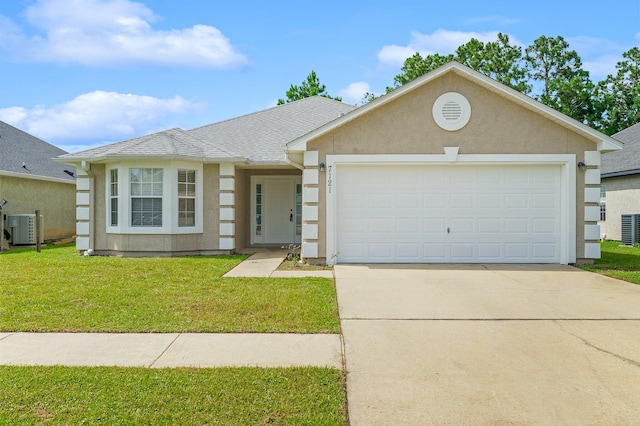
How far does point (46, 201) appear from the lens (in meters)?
19.6

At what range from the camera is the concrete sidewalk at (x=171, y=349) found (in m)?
4.66

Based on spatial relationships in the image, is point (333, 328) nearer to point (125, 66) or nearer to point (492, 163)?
point (492, 163)

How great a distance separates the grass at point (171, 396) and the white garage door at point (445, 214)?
739 centimetres

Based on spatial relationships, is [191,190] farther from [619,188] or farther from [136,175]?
[619,188]

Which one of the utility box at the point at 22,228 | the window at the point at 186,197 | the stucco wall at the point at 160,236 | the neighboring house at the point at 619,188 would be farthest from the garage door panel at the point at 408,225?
the utility box at the point at 22,228

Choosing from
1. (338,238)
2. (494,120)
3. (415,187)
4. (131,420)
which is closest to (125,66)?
(338,238)

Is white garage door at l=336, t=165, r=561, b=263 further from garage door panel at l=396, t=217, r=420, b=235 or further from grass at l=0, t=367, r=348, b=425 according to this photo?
grass at l=0, t=367, r=348, b=425

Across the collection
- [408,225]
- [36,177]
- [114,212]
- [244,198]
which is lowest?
[408,225]

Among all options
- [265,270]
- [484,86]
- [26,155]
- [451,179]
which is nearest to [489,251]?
[451,179]

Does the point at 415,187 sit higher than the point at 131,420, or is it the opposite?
the point at 415,187

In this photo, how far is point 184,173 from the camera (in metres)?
13.4

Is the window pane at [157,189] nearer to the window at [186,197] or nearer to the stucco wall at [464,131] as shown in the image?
the window at [186,197]

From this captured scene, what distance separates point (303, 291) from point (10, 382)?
463cm

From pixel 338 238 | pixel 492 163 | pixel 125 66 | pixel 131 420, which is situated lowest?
pixel 131 420
